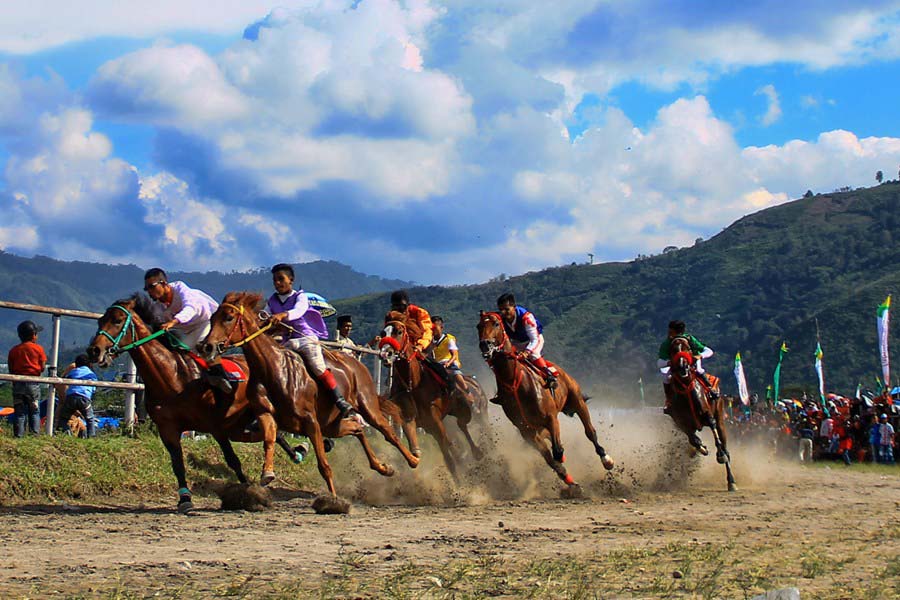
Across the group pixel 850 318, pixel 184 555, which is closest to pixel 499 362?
pixel 184 555

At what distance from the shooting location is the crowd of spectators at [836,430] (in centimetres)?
2784

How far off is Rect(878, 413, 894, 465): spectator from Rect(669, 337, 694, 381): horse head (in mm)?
13048

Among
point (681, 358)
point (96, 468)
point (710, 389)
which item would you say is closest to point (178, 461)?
point (96, 468)

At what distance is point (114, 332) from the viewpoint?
438 inches

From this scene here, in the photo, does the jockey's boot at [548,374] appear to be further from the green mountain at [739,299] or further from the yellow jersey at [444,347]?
→ the green mountain at [739,299]

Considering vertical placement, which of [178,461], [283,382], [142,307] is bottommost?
[178,461]

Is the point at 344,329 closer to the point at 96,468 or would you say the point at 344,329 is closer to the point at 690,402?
A: the point at 690,402

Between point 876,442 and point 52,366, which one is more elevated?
point 52,366

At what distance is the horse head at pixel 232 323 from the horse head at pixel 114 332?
2.67 ft

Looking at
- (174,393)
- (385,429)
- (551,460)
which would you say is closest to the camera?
(174,393)

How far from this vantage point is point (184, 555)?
26.1ft

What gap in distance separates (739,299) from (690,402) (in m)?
135

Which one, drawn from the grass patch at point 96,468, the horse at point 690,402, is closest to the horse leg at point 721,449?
the horse at point 690,402

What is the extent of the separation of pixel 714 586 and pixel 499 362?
26.5 ft
